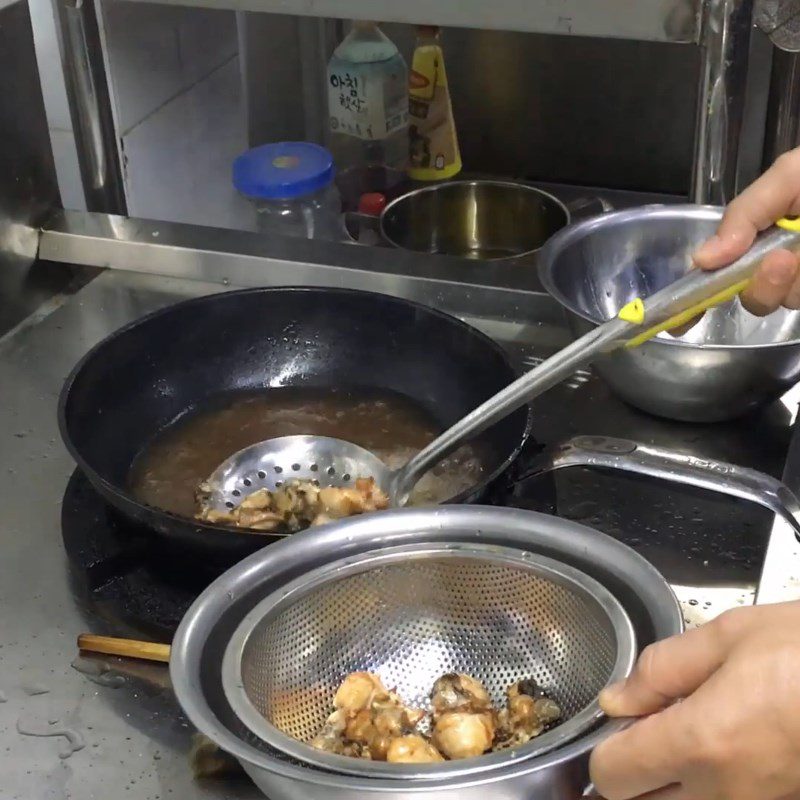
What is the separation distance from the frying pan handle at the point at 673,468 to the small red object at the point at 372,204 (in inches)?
28.4

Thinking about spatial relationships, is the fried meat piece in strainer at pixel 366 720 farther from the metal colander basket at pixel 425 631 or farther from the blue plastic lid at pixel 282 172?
the blue plastic lid at pixel 282 172

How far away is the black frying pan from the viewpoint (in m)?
0.88

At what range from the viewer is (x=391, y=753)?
55 centimetres

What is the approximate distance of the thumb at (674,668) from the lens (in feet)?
1.56

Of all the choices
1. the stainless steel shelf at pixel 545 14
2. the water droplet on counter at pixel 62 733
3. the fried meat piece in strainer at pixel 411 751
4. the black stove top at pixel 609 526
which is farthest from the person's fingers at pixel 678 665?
the stainless steel shelf at pixel 545 14

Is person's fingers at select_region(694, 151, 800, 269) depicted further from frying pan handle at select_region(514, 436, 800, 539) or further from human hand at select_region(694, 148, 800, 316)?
frying pan handle at select_region(514, 436, 800, 539)

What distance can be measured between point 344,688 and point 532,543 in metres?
0.14

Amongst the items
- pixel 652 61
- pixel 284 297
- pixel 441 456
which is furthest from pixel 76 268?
pixel 652 61

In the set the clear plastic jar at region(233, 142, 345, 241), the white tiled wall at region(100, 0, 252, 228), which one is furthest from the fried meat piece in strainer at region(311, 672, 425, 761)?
the white tiled wall at region(100, 0, 252, 228)

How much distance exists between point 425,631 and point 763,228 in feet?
1.18

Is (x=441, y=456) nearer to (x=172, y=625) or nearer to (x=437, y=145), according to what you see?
(x=172, y=625)

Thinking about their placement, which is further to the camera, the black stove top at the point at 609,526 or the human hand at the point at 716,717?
the black stove top at the point at 609,526

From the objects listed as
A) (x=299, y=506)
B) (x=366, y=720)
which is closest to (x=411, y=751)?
(x=366, y=720)

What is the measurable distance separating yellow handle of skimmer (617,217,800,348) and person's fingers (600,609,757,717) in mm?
278
